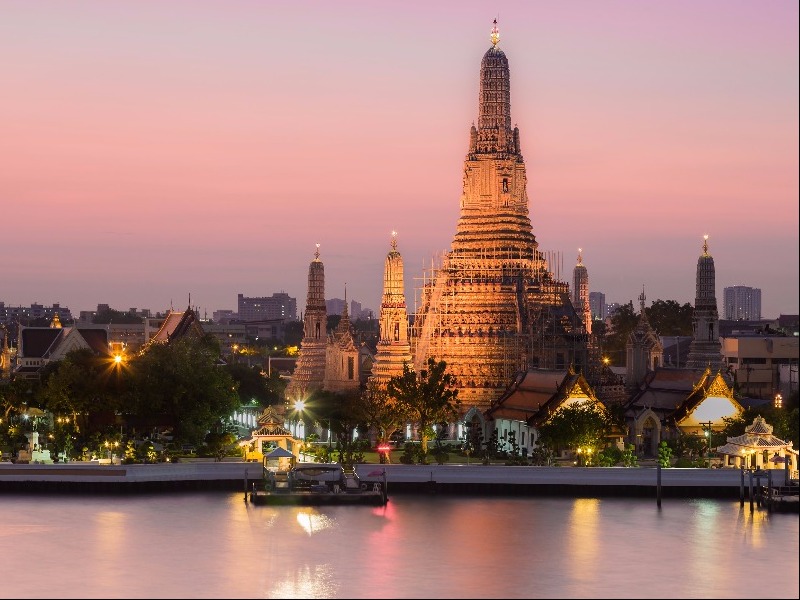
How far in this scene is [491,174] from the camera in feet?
388

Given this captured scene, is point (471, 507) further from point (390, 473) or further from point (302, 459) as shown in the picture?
point (302, 459)

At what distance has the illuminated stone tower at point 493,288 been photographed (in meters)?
113

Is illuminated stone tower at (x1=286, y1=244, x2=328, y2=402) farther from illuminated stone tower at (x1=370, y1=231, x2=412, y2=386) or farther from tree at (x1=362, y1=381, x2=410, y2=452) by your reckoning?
tree at (x1=362, y1=381, x2=410, y2=452)

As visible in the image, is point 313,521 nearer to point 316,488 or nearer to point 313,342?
point 316,488

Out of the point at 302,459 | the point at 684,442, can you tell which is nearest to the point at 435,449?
the point at 302,459

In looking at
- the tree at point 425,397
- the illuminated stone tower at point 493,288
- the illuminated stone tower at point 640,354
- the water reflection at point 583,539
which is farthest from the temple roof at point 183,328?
the water reflection at point 583,539

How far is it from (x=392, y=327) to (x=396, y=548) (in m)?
39.0

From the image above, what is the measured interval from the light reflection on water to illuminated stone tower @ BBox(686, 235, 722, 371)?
3751 cm

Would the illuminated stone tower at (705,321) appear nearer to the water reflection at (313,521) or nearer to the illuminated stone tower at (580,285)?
the illuminated stone tower at (580,285)

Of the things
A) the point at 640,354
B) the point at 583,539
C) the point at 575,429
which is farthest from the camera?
the point at 640,354

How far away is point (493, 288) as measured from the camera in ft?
380

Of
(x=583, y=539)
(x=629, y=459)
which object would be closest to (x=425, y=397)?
(x=629, y=459)

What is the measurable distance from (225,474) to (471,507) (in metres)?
13.3

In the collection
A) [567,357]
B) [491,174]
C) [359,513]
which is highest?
[491,174]
